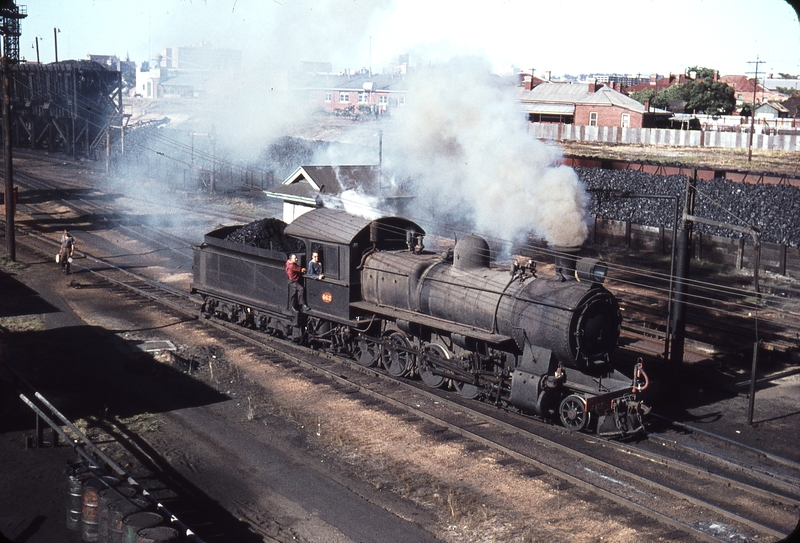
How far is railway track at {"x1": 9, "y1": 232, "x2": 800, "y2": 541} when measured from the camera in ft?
34.3

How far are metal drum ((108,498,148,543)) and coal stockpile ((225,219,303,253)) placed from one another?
10701 mm

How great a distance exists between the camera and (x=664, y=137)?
183 feet

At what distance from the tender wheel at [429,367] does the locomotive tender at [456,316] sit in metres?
0.03

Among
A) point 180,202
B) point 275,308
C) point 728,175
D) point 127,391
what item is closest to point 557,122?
point 728,175

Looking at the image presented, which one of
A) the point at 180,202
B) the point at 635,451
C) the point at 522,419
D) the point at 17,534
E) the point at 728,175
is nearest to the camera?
the point at 17,534

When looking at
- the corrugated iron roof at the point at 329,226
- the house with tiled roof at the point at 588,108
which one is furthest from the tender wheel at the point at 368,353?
the house with tiled roof at the point at 588,108

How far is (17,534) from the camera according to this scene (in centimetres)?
948

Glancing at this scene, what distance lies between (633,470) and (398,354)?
5.92m

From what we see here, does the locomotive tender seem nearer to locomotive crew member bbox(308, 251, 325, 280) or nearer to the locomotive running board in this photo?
the locomotive running board

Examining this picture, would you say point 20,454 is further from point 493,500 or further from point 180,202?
point 180,202

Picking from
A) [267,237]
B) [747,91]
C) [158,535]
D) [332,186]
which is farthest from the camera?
[747,91]

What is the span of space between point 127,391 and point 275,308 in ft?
14.9

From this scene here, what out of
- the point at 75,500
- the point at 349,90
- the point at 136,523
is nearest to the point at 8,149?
the point at 349,90

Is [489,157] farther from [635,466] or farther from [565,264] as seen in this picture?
[635,466]
